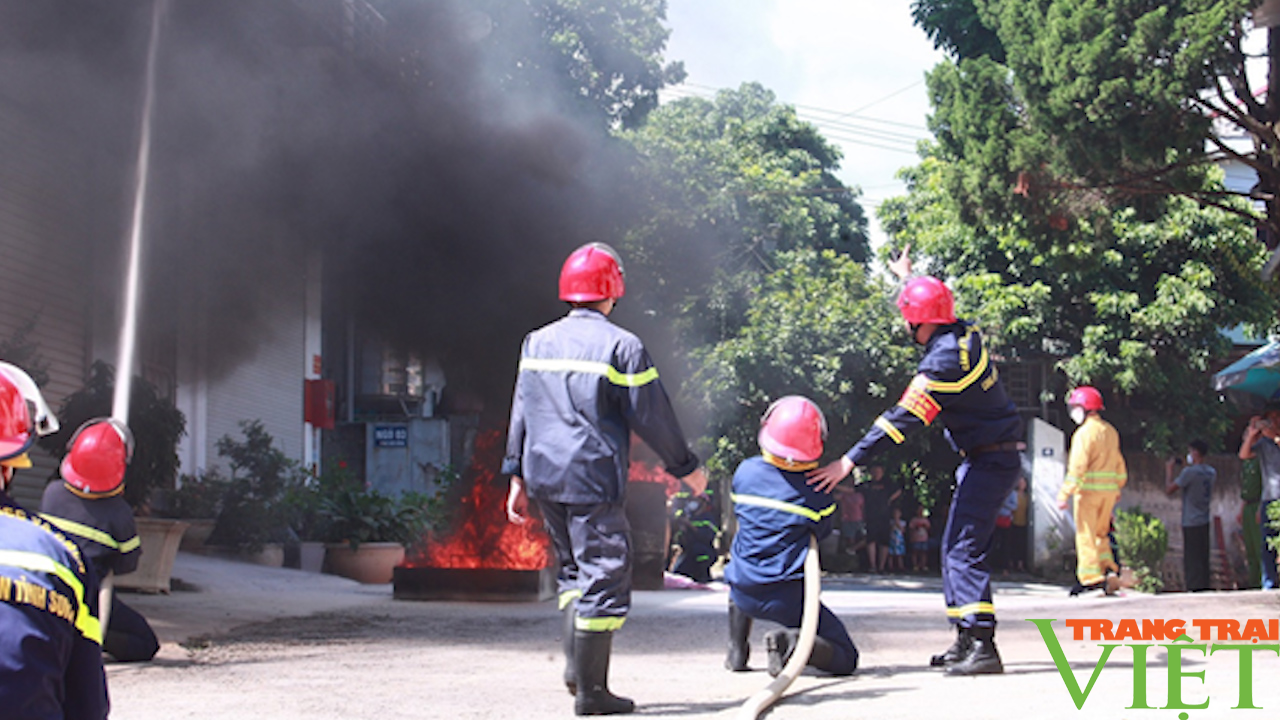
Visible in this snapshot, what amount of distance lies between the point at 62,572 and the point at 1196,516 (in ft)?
39.5

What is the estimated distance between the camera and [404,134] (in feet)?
39.2

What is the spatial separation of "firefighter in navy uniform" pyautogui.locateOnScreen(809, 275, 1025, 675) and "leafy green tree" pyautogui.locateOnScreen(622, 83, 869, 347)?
945 cm

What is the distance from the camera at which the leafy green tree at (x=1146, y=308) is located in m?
18.4

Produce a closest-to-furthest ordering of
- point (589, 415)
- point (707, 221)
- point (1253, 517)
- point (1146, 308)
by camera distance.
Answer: point (589, 415) → point (1253, 517) → point (707, 221) → point (1146, 308)

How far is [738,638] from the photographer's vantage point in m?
5.12

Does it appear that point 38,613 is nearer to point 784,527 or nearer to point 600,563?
point 600,563

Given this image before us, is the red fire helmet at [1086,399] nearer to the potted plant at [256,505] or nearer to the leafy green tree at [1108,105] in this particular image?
the leafy green tree at [1108,105]

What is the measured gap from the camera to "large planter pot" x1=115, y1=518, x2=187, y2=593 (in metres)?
8.93

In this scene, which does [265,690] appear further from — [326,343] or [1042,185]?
[326,343]

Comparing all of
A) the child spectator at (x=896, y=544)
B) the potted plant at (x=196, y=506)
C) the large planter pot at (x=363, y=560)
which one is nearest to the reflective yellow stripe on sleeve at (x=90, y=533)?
the potted plant at (x=196, y=506)

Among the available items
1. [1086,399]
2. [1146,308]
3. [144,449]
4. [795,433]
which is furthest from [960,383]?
[1146,308]

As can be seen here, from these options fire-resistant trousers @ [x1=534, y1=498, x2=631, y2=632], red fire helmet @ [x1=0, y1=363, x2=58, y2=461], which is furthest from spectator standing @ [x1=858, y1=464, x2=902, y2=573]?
red fire helmet @ [x1=0, y1=363, x2=58, y2=461]

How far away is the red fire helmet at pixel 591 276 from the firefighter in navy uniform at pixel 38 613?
2.45m

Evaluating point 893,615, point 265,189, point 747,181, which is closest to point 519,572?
point 893,615
